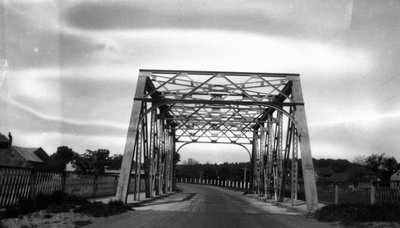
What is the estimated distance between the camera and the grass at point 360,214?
11.3m

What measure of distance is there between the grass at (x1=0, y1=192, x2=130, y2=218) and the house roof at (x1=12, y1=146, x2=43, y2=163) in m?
67.5

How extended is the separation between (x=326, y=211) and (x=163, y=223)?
5594 mm

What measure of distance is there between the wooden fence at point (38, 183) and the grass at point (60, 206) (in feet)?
0.99

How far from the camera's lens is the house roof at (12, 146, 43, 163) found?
78625 millimetres

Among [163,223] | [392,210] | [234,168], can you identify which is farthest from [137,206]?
[234,168]

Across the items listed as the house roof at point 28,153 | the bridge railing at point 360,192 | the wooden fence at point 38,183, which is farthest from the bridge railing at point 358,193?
the house roof at point 28,153

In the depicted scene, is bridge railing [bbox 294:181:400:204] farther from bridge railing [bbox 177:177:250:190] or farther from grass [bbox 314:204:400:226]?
bridge railing [bbox 177:177:250:190]

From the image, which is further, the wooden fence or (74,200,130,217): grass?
(74,200,130,217): grass

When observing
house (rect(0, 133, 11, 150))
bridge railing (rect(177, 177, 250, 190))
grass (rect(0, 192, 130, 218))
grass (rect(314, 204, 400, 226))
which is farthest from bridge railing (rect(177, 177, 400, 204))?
house (rect(0, 133, 11, 150))

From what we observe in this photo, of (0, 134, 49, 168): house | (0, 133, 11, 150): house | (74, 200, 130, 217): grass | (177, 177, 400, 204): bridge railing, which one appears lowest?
(74, 200, 130, 217): grass

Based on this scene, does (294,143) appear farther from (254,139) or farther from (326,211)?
(254,139)

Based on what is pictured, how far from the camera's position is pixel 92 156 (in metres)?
77.8

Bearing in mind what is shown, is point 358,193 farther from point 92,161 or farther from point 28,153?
point 28,153

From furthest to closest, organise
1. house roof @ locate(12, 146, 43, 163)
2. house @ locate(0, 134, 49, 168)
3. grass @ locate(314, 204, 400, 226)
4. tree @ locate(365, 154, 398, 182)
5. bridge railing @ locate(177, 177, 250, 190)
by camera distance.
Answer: tree @ locate(365, 154, 398, 182), house roof @ locate(12, 146, 43, 163), house @ locate(0, 134, 49, 168), bridge railing @ locate(177, 177, 250, 190), grass @ locate(314, 204, 400, 226)
